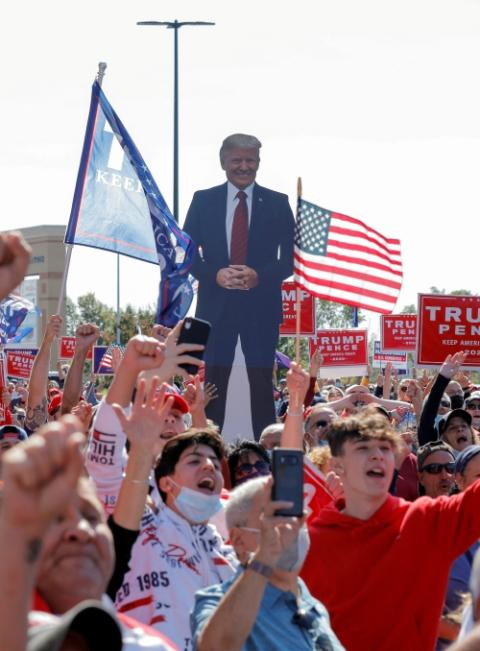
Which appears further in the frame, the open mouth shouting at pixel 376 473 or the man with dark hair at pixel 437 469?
the man with dark hair at pixel 437 469

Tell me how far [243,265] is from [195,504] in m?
5.84

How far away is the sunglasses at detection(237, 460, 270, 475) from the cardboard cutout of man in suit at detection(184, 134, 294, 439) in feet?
12.8

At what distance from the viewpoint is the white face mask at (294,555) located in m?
3.88

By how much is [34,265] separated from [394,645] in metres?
67.0

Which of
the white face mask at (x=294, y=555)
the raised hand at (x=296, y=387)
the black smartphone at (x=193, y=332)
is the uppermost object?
the black smartphone at (x=193, y=332)

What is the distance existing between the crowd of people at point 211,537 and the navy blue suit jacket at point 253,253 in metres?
3.62

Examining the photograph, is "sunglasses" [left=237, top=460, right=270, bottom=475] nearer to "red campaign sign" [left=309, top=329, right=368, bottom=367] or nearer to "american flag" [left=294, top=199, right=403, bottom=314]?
"american flag" [left=294, top=199, right=403, bottom=314]

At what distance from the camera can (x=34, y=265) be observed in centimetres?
7056

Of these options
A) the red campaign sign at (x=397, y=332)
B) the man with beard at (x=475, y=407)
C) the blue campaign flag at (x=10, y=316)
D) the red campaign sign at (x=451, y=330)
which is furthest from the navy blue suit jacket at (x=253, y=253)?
the red campaign sign at (x=397, y=332)

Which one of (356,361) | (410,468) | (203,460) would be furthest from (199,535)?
(356,361)

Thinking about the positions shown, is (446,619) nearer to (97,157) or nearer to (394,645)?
(394,645)

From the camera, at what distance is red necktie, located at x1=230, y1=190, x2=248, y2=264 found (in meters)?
10.6

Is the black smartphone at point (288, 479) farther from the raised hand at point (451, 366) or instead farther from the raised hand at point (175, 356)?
the raised hand at point (451, 366)

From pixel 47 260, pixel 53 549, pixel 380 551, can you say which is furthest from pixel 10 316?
pixel 47 260
